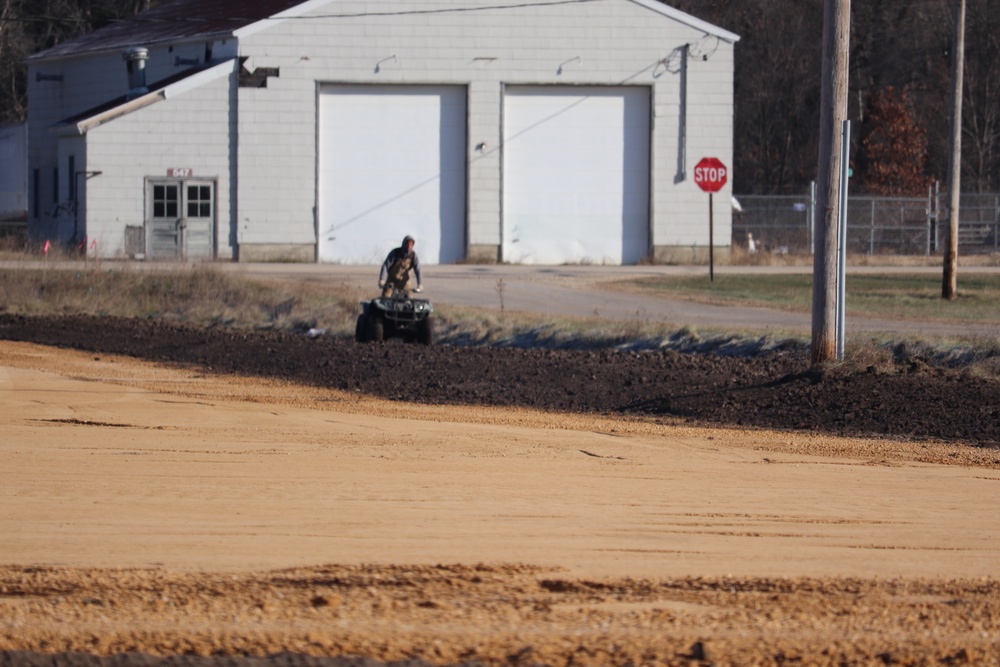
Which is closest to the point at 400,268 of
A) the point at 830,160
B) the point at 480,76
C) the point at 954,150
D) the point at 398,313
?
the point at 398,313

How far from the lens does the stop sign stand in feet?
111

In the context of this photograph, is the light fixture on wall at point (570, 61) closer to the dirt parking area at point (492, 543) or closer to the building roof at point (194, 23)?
the building roof at point (194, 23)

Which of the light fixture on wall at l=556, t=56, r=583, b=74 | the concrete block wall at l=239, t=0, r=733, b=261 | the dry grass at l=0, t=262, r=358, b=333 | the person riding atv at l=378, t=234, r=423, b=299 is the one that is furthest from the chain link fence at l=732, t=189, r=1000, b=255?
the person riding atv at l=378, t=234, r=423, b=299

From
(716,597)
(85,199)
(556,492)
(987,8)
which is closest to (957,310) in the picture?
(556,492)

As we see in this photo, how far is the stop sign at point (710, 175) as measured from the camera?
3391 centimetres

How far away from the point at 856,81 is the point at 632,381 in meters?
50.7

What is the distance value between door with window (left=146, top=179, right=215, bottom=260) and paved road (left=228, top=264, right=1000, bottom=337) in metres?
2.87

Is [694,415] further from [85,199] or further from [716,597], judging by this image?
[85,199]

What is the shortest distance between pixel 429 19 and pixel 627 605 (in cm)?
3445

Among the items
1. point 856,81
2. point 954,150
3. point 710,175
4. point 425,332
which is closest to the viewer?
point 425,332

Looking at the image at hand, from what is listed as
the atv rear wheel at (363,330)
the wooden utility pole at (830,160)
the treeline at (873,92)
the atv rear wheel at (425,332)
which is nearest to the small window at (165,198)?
the atv rear wheel at (363,330)

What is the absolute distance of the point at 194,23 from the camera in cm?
4266

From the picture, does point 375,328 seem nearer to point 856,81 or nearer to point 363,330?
point 363,330

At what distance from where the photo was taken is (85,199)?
38.7 metres
